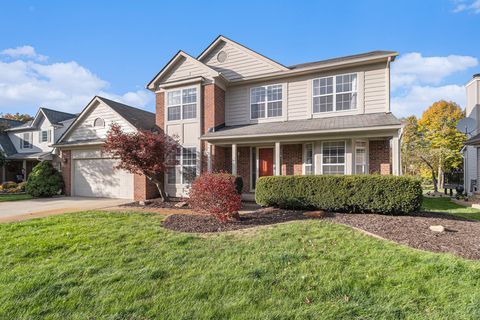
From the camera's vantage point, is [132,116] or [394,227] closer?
[394,227]

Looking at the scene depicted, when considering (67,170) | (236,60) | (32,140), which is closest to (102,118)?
(67,170)

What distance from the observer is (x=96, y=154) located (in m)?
15.2

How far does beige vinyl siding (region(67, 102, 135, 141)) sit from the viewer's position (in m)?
14.5

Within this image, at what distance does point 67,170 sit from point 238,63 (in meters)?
12.6

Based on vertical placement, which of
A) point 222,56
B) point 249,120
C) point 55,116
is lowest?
point 249,120

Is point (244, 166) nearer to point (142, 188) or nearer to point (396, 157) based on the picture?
point (142, 188)

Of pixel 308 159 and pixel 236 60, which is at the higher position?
pixel 236 60

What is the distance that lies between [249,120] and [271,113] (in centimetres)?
122

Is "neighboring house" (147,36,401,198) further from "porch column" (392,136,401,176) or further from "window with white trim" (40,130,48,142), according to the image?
"window with white trim" (40,130,48,142)

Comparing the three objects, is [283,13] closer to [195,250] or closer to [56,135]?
[195,250]

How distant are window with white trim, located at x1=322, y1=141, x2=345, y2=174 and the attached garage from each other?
10.2 m

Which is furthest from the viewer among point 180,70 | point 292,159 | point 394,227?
point 180,70

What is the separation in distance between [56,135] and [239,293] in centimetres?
2530

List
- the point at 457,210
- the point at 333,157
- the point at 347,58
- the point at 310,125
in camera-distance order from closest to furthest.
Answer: the point at 457,210 < the point at 310,125 < the point at 333,157 < the point at 347,58
